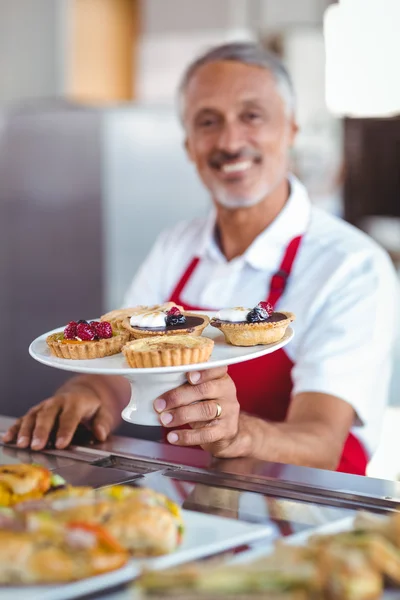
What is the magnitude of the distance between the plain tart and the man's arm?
10 cm

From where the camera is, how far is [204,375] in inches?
50.3

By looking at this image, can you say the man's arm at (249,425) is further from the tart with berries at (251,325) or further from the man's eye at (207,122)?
the man's eye at (207,122)

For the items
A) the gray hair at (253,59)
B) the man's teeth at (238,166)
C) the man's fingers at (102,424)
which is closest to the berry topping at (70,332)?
the man's fingers at (102,424)

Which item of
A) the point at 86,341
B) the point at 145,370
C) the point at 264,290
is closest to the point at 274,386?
the point at 264,290

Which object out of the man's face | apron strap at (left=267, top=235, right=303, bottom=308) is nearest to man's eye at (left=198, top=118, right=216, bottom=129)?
the man's face

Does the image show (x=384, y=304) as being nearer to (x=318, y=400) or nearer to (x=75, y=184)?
(x=318, y=400)

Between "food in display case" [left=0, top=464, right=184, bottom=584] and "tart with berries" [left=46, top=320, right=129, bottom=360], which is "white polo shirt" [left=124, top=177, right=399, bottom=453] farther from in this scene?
"food in display case" [left=0, top=464, right=184, bottom=584]

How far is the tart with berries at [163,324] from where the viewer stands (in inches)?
49.2

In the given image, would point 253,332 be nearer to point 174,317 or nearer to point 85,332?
point 174,317

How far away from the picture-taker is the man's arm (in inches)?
50.4

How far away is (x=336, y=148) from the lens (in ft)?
17.9

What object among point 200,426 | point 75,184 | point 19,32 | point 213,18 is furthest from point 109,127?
point 200,426

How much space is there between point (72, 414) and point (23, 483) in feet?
1.87

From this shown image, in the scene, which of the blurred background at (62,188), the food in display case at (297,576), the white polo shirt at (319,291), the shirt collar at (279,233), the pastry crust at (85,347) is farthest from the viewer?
the blurred background at (62,188)
